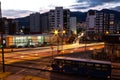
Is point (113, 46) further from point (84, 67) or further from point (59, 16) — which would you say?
point (59, 16)

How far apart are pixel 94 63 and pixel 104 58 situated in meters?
21.5

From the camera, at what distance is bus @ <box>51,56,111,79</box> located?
114 feet

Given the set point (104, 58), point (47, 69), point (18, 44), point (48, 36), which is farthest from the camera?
point (48, 36)

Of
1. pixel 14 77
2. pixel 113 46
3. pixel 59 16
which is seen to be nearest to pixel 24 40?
pixel 113 46

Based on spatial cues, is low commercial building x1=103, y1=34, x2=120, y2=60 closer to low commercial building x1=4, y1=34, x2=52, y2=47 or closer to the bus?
the bus

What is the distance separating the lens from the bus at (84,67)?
34603 mm

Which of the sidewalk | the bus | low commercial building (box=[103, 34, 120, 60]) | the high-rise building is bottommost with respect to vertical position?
A: the sidewalk

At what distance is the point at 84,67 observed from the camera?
3638 cm

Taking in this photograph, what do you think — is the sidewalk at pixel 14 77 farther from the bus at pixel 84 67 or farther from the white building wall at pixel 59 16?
the white building wall at pixel 59 16

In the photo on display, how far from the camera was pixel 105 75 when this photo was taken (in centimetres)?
3456

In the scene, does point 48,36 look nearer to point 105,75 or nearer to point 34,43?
point 34,43

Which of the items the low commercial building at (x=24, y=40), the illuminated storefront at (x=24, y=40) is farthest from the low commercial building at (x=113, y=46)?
the illuminated storefront at (x=24, y=40)

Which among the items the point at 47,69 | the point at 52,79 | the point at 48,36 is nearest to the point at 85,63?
the point at 52,79

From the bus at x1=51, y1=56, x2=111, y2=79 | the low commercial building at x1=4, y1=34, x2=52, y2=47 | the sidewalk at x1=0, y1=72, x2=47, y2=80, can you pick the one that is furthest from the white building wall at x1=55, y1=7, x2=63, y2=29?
the sidewalk at x1=0, y1=72, x2=47, y2=80
